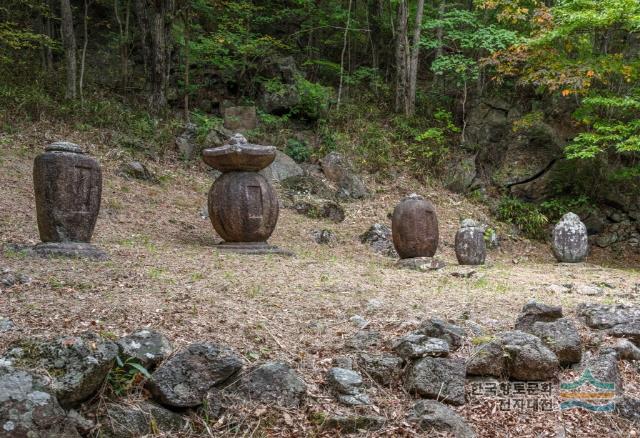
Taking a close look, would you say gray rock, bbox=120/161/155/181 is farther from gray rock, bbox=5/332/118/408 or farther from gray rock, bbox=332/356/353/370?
gray rock, bbox=332/356/353/370

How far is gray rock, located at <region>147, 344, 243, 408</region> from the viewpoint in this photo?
10.4 ft

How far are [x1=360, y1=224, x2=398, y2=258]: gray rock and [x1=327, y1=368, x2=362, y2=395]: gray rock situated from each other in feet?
21.5

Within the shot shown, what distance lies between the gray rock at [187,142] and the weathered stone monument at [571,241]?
7677 mm

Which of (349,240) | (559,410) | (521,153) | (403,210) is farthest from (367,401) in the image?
(521,153)

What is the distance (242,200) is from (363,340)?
4.48 meters

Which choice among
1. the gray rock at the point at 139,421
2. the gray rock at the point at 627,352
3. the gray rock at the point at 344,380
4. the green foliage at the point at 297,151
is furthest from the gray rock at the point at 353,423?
the green foliage at the point at 297,151

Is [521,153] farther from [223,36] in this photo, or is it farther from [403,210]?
[223,36]

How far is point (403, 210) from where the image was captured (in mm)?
8922

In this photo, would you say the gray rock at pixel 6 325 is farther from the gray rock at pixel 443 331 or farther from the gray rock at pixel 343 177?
the gray rock at pixel 343 177

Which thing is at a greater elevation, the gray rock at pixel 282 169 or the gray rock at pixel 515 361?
the gray rock at pixel 282 169

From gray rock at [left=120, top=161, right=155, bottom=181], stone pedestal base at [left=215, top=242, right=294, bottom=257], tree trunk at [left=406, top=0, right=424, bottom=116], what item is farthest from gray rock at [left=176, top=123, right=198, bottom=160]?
tree trunk at [left=406, top=0, right=424, bottom=116]

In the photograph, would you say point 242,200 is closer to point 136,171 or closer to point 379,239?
point 379,239

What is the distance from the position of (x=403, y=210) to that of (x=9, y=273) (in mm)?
5747

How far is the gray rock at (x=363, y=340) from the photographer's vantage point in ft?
12.9
